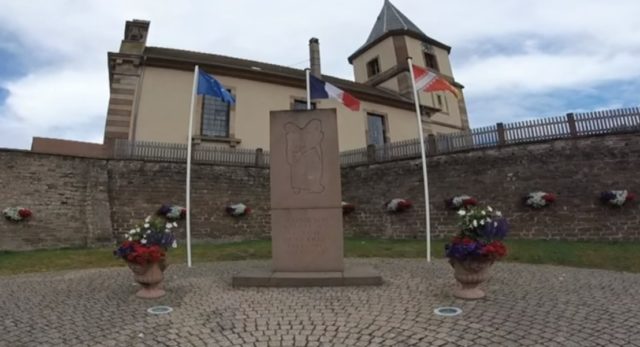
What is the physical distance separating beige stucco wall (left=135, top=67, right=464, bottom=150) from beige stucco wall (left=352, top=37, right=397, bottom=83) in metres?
9.24

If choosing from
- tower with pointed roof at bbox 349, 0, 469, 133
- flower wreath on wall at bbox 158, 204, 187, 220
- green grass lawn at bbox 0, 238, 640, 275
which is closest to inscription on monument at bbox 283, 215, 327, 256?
green grass lawn at bbox 0, 238, 640, 275

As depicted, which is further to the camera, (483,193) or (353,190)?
(353,190)

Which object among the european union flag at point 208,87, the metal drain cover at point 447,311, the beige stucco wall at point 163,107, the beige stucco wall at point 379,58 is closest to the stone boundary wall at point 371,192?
the beige stucco wall at point 163,107

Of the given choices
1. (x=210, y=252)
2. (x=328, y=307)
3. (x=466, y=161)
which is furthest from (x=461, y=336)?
(x=466, y=161)

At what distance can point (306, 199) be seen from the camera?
8.27 meters

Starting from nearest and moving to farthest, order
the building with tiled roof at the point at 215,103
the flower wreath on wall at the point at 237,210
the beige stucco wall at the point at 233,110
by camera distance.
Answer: the flower wreath on wall at the point at 237,210, the building with tiled roof at the point at 215,103, the beige stucco wall at the point at 233,110

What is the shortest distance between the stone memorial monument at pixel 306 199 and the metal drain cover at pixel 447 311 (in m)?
2.32

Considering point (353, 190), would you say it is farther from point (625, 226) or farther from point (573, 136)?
point (625, 226)

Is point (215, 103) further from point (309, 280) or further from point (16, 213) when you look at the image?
point (309, 280)

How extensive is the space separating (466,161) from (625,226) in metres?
6.17

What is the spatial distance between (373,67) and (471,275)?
113ft

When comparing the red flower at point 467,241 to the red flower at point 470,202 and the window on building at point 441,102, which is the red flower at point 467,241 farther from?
the window on building at point 441,102

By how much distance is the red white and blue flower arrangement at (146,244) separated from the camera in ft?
20.8

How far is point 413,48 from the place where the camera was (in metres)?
35.8
